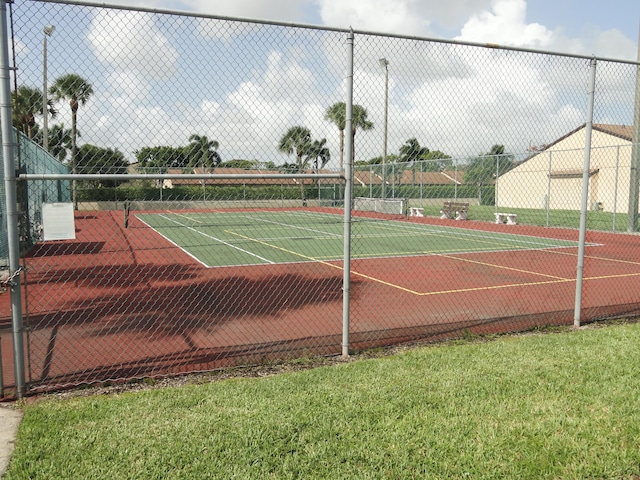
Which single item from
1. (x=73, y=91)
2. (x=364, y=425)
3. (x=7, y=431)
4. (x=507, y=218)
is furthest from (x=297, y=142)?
(x=507, y=218)

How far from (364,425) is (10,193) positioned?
11.5 ft

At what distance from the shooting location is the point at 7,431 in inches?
159

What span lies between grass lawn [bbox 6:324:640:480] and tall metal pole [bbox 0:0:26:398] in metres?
0.52

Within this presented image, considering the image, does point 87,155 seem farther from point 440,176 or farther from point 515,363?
point 440,176

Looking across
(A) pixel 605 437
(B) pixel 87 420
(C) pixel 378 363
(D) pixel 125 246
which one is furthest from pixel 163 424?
(D) pixel 125 246

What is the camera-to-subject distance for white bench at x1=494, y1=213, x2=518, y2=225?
2607cm

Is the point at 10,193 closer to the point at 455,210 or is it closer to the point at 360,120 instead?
the point at 360,120

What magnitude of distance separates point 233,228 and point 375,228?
6692mm

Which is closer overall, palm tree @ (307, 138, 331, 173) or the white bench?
palm tree @ (307, 138, 331, 173)

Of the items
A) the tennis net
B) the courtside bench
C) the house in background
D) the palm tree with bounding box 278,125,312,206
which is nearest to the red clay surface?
the palm tree with bounding box 278,125,312,206

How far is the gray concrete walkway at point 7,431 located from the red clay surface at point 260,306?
1.63 ft

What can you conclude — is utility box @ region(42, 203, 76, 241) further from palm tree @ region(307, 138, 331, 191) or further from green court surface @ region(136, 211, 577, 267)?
green court surface @ region(136, 211, 577, 267)

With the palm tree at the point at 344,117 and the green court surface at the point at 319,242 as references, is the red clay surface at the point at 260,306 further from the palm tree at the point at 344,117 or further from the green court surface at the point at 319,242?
the palm tree at the point at 344,117

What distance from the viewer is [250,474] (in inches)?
132
